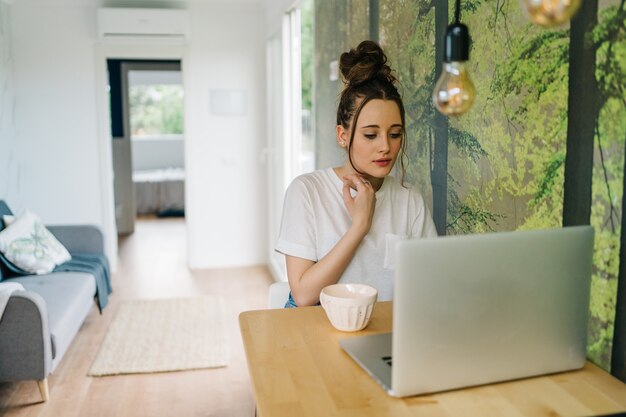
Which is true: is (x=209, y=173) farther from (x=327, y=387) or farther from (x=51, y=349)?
(x=327, y=387)

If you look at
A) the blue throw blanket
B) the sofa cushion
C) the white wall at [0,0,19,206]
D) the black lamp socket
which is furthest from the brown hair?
the white wall at [0,0,19,206]

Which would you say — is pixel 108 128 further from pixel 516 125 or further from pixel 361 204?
pixel 516 125

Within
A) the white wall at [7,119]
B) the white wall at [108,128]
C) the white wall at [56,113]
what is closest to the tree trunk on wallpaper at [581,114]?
the white wall at [108,128]

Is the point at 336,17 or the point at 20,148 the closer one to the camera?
the point at 336,17

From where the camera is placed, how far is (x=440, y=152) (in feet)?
6.11

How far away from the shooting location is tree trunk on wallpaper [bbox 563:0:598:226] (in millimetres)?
1144

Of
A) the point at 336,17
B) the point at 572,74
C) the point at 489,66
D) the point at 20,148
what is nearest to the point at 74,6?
the point at 20,148

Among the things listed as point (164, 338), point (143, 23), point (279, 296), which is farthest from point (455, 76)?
point (143, 23)

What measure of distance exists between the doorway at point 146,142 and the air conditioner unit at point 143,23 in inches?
48.5

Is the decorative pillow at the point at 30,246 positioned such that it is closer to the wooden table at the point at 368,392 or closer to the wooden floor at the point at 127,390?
the wooden floor at the point at 127,390

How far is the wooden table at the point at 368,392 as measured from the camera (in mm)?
951

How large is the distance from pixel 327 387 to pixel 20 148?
4.90 metres

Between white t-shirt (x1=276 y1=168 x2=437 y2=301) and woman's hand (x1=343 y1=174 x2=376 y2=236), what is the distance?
0.09 meters

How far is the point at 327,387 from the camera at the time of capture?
103 cm
